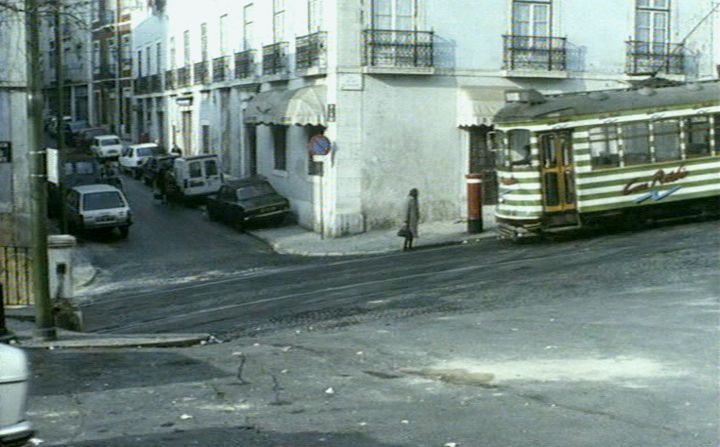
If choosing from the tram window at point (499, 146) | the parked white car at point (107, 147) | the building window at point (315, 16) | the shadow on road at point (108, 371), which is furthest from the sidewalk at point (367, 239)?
the parked white car at point (107, 147)

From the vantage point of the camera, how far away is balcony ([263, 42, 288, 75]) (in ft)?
111

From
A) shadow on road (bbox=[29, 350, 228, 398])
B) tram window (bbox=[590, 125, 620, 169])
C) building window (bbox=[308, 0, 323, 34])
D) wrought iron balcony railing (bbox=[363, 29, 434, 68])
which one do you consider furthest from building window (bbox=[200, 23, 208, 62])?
shadow on road (bbox=[29, 350, 228, 398])

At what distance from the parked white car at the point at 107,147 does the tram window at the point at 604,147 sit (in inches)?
1398

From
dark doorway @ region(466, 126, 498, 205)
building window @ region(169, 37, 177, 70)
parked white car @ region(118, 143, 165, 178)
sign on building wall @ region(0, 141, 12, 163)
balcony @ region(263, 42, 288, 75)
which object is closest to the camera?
sign on building wall @ region(0, 141, 12, 163)

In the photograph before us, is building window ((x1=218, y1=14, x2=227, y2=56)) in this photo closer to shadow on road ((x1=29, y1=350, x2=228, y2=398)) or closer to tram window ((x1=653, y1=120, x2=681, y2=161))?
tram window ((x1=653, y1=120, x2=681, y2=161))

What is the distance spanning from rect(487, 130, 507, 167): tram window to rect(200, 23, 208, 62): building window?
2357 cm

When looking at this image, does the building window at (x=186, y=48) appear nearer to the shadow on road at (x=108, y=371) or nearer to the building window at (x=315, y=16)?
the building window at (x=315, y=16)

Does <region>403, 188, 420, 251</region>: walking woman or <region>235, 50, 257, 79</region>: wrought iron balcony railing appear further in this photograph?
<region>235, 50, 257, 79</region>: wrought iron balcony railing

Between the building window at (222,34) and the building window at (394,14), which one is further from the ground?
the building window at (222,34)

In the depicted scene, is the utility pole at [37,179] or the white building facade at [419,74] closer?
the utility pole at [37,179]

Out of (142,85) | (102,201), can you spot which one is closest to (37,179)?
(102,201)

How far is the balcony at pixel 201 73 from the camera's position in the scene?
4438 centimetres

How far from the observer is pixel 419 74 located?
2958 centimetres

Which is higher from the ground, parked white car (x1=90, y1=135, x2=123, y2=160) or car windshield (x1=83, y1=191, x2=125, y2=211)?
parked white car (x1=90, y1=135, x2=123, y2=160)
